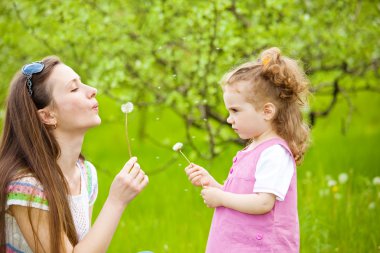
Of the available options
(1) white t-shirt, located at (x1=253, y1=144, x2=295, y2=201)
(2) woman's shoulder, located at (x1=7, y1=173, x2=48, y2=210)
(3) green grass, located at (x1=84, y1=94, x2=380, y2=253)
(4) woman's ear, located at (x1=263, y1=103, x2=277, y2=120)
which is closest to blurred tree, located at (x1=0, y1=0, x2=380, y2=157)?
(3) green grass, located at (x1=84, y1=94, x2=380, y2=253)

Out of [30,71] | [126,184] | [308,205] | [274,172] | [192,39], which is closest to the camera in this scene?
[274,172]

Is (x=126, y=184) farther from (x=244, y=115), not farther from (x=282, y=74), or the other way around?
(x=282, y=74)

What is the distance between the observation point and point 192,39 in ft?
14.5

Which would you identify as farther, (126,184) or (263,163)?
(126,184)

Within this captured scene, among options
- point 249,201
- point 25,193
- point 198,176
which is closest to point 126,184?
point 198,176

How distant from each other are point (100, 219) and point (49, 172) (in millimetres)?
279

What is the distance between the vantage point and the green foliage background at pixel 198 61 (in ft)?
13.0

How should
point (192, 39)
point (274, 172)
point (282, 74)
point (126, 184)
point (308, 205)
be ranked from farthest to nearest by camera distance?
point (192, 39)
point (308, 205)
point (126, 184)
point (282, 74)
point (274, 172)

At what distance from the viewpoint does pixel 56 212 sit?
2357mm

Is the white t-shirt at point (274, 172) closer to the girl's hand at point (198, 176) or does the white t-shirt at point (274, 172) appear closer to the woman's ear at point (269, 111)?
the woman's ear at point (269, 111)

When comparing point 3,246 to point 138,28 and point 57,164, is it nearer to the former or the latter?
point 57,164

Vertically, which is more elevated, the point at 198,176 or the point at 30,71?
the point at 30,71

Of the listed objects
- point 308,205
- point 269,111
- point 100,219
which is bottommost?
point 100,219

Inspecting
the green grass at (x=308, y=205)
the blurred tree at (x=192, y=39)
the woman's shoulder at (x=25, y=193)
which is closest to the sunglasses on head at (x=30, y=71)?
the woman's shoulder at (x=25, y=193)
